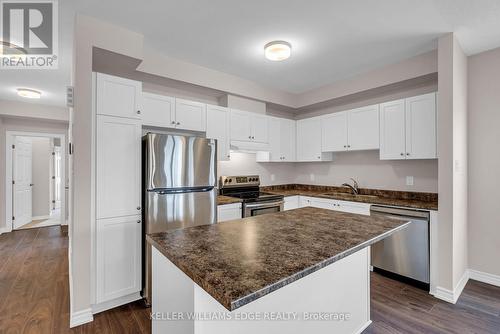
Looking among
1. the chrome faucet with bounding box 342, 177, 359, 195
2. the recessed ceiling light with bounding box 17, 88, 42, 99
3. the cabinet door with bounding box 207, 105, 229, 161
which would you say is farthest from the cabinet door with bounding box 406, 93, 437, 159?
the recessed ceiling light with bounding box 17, 88, 42, 99

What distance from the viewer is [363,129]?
3.54 meters

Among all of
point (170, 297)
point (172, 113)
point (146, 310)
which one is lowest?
point (146, 310)

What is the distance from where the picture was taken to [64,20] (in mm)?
2250

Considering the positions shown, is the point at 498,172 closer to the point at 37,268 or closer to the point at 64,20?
the point at 64,20

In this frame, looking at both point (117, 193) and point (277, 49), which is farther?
point (277, 49)

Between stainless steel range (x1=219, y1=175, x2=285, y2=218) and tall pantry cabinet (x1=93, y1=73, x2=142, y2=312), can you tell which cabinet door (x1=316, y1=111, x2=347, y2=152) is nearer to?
stainless steel range (x1=219, y1=175, x2=285, y2=218)

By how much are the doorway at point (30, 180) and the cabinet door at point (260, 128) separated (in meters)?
4.86

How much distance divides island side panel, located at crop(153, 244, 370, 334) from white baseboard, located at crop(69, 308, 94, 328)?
41.9 inches

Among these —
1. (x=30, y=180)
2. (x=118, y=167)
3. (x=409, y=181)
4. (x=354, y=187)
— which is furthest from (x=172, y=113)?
(x=30, y=180)

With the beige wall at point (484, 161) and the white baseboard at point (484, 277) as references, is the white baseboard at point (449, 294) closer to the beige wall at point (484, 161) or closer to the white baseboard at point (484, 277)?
the white baseboard at point (484, 277)

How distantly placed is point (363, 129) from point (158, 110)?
283 centimetres

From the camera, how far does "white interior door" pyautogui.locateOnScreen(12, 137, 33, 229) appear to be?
210 inches

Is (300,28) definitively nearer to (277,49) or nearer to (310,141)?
(277,49)

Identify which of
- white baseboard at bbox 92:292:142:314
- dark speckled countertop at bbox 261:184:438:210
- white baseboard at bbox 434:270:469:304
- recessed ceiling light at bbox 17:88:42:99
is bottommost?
white baseboard at bbox 92:292:142:314
